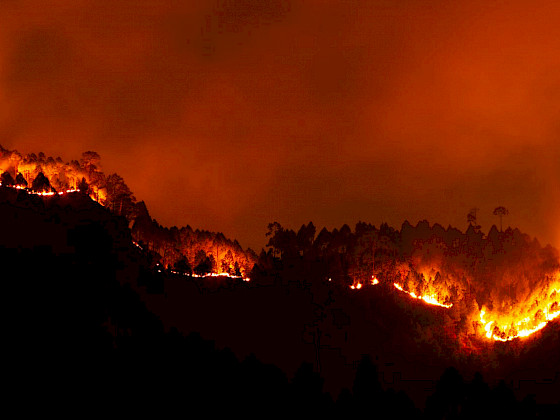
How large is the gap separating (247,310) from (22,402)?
55.3m

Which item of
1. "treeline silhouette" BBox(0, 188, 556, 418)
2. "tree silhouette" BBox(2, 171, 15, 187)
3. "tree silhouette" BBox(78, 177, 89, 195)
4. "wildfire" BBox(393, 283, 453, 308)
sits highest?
"tree silhouette" BBox(78, 177, 89, 195)


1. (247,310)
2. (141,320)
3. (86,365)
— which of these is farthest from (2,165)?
(86,365)

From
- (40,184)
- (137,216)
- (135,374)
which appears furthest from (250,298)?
(135,374)

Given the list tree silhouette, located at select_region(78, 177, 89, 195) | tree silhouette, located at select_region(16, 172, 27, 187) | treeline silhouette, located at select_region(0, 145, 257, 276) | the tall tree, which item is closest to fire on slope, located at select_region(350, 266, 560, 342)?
treeline silhouette, located at select_region(0, 145, 257, 276)

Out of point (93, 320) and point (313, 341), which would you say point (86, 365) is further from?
point (313, 341)

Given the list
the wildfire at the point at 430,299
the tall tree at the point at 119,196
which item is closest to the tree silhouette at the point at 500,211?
the wildfire at the point at 430,299

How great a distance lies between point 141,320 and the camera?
77.7 meters

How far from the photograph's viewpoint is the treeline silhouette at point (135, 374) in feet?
189

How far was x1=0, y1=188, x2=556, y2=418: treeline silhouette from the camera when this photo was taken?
189 feet

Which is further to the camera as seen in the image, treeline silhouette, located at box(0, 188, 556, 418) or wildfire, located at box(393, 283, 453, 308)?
wildfire, located at box(393, 283, 453, 308)

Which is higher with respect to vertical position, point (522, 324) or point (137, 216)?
point (137, 216)

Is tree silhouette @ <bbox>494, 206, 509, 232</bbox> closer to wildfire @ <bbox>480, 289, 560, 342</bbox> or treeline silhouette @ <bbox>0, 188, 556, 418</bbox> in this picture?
wildfire @ <bbox>480, 289, 560, 342</bbox>

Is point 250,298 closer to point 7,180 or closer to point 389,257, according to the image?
point 389,257

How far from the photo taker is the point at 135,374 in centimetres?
6050
